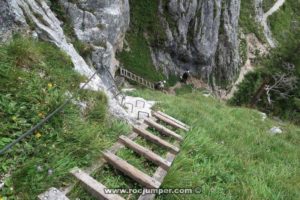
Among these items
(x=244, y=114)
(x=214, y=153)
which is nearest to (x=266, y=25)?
(x=244, y=114)

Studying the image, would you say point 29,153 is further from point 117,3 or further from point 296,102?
point 296,102

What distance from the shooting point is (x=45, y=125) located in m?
4.80

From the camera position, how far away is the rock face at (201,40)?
32.2 meters

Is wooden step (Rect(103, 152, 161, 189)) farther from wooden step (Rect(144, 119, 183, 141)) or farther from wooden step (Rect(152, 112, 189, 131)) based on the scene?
wooden step (Rect(152, 112, 189, 131))

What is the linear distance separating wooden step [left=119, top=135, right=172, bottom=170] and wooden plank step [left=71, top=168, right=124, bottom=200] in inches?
49.2

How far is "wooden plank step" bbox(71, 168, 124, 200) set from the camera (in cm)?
425

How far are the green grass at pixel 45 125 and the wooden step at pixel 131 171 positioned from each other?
0.83 feet

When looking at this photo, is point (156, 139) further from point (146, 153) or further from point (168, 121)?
point (168, 121)

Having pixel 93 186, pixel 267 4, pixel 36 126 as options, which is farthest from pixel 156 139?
pixel 267 4

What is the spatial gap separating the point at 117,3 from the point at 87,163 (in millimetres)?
17819

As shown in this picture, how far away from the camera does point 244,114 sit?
541 inches

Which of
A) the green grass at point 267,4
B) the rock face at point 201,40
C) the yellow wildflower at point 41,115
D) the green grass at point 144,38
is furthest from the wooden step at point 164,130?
the green grass at point 267,4

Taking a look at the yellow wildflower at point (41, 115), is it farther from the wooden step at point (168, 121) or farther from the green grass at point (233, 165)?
the wooden step at point (168, 121)

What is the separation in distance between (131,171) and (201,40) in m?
31.2
